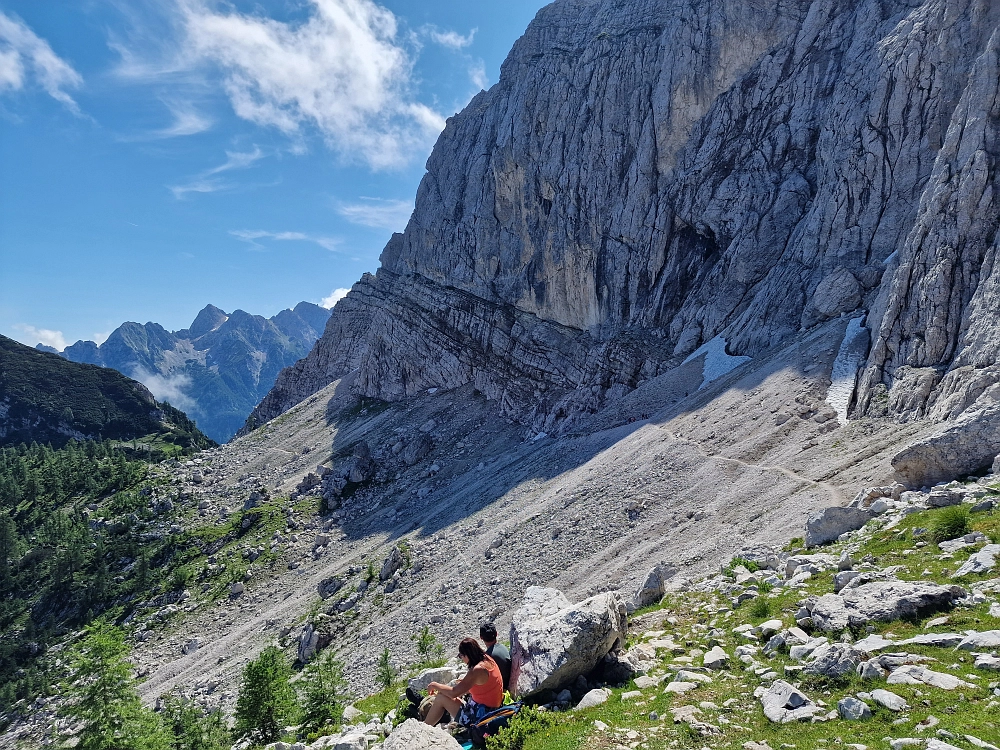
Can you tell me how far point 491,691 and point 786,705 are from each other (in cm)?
541

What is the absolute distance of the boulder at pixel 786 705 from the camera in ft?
27.8

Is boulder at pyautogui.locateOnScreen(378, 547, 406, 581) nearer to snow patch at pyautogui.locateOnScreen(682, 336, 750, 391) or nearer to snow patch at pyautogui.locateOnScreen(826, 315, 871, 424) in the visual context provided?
snow patch at pyautogui.locateOnScreen(682, 336, 750, 391)

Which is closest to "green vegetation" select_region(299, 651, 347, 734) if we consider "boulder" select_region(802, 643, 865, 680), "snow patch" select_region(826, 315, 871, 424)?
"boulder" select_region(802, 643, 865, 680)

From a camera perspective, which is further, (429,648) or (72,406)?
(72,406)

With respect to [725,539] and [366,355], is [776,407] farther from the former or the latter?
[366,355]

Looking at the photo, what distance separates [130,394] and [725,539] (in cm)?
19887

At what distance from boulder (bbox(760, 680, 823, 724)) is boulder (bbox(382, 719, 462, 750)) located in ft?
17.4

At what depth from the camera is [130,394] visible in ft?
583

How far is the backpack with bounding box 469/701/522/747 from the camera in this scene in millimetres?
10680

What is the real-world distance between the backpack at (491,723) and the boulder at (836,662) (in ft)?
18.0

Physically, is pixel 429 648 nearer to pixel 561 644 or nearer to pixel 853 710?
pixel 561 644

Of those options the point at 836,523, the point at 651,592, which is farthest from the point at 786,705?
the point at 836,523

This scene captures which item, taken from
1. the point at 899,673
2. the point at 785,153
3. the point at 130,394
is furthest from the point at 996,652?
the point at 130,394

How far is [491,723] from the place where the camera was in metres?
10.9
